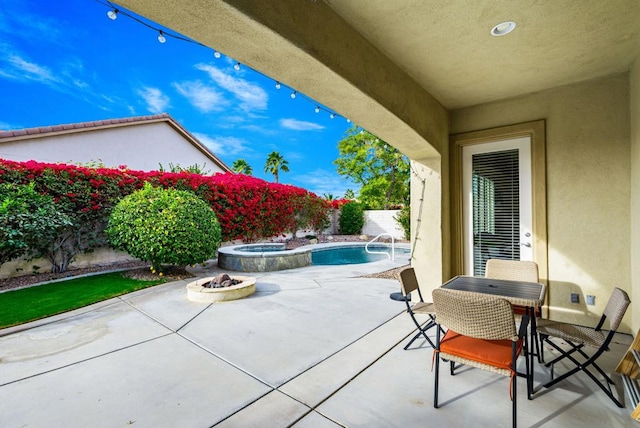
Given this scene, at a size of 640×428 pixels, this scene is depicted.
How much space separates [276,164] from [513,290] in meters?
26.2

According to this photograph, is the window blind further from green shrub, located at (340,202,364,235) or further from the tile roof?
the tile roof

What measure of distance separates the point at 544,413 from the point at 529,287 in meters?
1.23

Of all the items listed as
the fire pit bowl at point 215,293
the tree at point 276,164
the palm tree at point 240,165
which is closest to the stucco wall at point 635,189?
the fire pit bowl at point 215,293

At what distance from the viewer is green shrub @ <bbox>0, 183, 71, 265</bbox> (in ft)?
17.2

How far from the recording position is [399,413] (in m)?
2.02

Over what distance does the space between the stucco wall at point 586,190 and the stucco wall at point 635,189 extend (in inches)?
5.3

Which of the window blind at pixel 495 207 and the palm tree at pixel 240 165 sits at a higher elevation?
the palm tree at pixel 240 165

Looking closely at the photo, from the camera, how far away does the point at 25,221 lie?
5.45 meters

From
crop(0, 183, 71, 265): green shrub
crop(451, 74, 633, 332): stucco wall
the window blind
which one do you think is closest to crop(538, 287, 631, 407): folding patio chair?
crop(451, 74, 633, 332): stucco wall

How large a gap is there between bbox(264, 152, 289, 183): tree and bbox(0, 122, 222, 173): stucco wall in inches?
504

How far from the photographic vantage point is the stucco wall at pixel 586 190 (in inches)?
136

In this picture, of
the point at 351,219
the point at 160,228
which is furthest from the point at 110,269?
the point at 351,219

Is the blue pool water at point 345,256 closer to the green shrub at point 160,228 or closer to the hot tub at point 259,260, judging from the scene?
the hot tub at point 259,260

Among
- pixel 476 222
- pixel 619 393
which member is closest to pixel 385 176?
pixel 476 222
